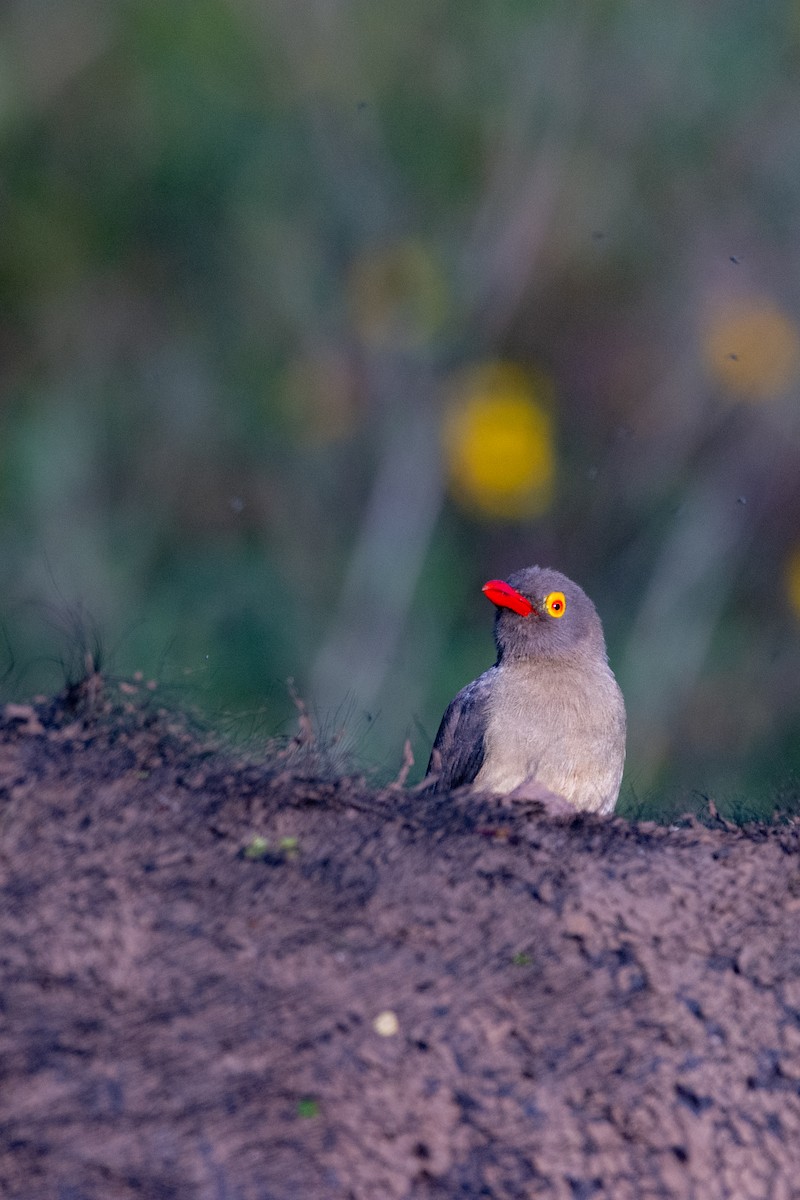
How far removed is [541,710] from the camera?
478 cm

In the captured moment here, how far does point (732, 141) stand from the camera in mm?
10609

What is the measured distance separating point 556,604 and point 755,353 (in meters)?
4.79

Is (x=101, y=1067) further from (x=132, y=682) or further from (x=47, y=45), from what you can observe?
(x=47, y=45)

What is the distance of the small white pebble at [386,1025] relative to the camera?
2.75 metres

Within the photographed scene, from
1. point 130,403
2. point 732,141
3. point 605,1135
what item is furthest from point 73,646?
point 732,141

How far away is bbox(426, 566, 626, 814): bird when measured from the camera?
4672mm

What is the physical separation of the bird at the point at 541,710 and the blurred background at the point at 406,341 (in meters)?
2.56

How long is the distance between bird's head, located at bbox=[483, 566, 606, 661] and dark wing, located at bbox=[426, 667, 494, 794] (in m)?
0.16

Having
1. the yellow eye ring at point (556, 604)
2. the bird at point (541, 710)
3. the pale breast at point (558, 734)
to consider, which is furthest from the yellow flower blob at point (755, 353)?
the pale breast at point (558, 734)

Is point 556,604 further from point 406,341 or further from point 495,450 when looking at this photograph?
point 406,341

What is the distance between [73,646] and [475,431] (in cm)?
A: 556

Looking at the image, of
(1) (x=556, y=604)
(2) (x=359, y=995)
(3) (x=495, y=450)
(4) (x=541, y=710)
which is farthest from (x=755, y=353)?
(2) (x=359, y=995)

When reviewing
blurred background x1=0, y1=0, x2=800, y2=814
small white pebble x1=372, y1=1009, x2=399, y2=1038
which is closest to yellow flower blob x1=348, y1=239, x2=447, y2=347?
blurred background x1=0, y1=0, x2=800, y2=814

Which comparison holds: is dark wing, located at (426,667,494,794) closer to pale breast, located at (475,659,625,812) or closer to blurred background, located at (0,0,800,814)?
pale breast, located at (475,659,625,812)
